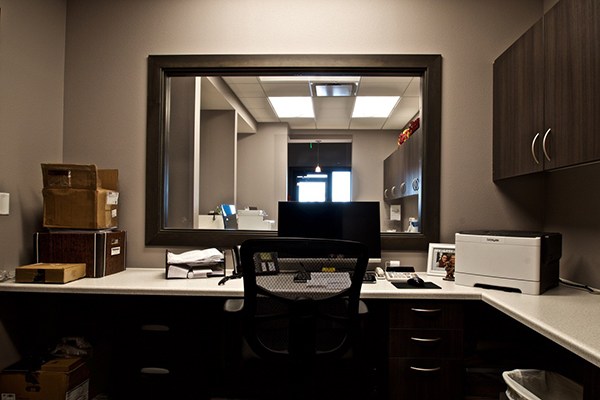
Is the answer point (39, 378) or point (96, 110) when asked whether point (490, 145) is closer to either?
point (96, 110)


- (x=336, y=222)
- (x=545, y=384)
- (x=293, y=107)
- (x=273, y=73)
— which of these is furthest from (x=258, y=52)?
(x=293, y=107)

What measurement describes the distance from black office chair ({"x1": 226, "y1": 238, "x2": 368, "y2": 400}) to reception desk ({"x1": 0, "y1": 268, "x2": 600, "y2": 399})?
12.6 inches

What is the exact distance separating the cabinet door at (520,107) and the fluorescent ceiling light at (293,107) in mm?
3164

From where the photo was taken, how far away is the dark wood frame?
2416 mm

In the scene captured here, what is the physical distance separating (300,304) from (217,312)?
766 millimetres

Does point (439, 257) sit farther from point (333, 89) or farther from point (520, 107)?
point (333, 89)

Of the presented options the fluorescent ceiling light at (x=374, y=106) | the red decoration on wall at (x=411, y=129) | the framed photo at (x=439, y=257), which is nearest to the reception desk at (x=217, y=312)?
the framed photo at (x=439, y=257)

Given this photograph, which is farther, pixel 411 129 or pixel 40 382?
pixel 411 129

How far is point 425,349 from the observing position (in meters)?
1.80

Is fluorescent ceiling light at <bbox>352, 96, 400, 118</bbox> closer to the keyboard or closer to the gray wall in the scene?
the gray wall

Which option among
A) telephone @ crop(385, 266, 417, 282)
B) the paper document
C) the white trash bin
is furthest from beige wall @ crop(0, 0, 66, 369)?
the white trash bin

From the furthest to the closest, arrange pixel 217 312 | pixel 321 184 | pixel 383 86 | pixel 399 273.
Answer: pixel 321 184
pixel 383 86
pixel 399 273
pixel 217 312

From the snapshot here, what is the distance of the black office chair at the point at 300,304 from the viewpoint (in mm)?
1441

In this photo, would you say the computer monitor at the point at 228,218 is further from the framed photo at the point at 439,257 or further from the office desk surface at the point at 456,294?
the framed photo at the point at 439,257
